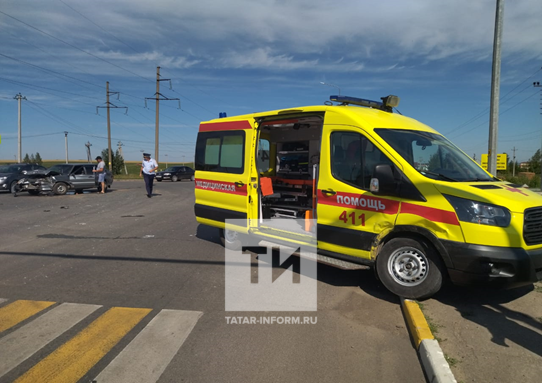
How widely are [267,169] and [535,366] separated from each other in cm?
588

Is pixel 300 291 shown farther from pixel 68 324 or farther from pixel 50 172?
pixel 50 172

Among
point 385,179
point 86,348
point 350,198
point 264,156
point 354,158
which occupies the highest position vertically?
point 264,156

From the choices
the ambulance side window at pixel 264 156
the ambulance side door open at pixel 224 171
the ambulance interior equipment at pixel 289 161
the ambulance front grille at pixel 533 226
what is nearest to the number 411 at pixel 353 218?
the ambulance front grille at pixel 533 226

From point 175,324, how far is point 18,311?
1.92 metres

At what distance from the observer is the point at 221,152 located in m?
7.71

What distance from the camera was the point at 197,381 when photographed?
10.9 ft

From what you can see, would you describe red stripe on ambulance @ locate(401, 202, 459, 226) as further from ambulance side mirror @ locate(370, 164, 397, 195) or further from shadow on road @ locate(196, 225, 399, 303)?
shadow on road @ locate(196, 225, 399, 303)

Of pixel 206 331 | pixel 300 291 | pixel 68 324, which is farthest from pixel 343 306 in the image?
pixel 68 324

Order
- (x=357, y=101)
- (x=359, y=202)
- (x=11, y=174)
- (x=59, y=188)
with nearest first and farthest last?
(x=359, y=202) < (x=357, y=101) < (x=59, y=188) < (x=11, y=174)

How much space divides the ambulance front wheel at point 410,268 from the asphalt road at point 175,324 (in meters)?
0.28

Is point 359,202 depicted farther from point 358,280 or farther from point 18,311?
point 18,311

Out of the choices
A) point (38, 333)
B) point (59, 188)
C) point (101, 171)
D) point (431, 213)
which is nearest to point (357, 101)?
point (431, 213)

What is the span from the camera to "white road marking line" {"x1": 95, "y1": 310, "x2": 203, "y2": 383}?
11.2 feet

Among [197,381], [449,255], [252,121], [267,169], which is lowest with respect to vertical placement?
[197,381]
